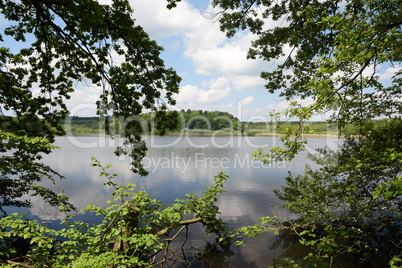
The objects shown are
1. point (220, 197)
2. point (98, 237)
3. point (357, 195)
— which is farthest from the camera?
point (220, 197)

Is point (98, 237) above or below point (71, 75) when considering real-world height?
below

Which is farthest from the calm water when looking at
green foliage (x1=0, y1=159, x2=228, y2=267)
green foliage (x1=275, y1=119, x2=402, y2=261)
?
green foliage (x1=275, y1=119, x2=402, y2=261)

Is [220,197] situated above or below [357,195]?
below

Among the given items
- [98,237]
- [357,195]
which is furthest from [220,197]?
[98,237]

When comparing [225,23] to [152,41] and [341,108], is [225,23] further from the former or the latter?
[341,108]

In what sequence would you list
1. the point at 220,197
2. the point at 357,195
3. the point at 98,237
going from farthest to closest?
the point at 220,197 → the point at 357,195 → the point at 98,237

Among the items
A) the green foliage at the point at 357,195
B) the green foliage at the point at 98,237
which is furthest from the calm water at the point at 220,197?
the green foliage at the point at 357,195

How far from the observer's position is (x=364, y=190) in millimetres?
7129

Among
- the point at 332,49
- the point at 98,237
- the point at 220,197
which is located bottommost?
the point at 220,197

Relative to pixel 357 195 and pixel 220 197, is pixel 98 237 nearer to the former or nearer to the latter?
pixel 357 195

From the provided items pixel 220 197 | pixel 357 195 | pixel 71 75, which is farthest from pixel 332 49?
pixel 220 197

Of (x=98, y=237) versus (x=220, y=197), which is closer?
(x=98, y=237)

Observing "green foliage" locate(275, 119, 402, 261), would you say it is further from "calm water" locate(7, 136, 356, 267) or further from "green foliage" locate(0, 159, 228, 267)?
"green foliage" locate(0, 159, 228, 267)

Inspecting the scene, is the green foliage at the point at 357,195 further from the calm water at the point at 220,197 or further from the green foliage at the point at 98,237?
the green foliage at the point at 98,237
